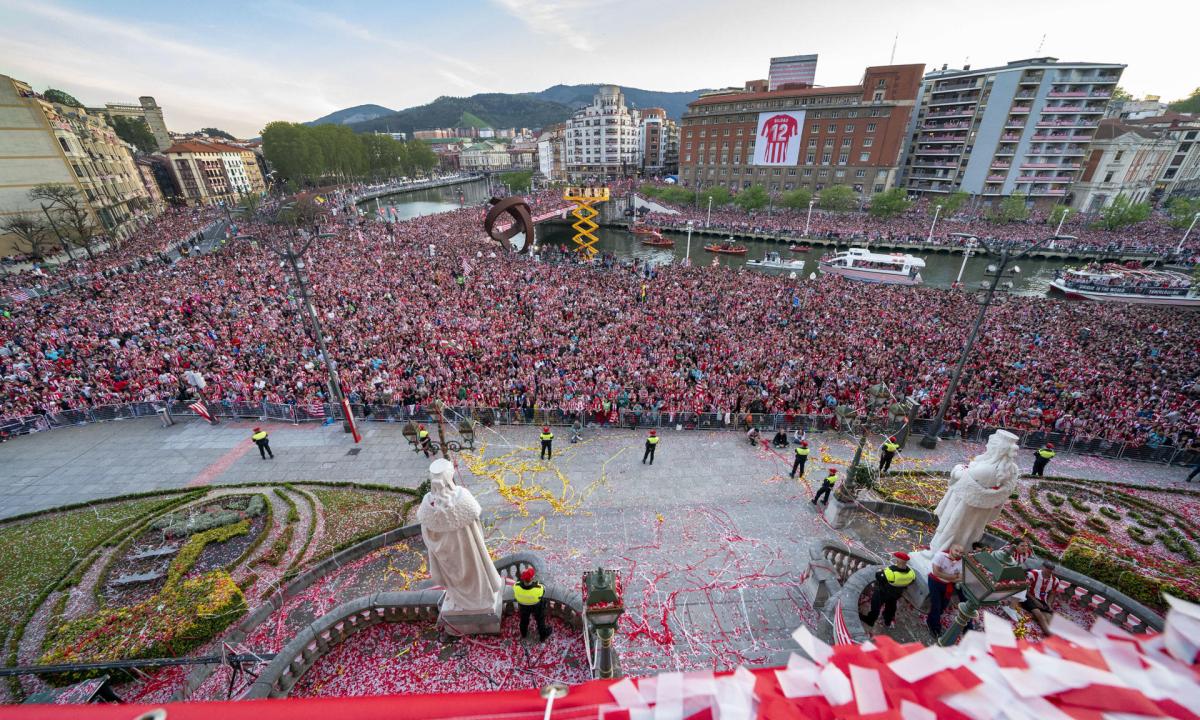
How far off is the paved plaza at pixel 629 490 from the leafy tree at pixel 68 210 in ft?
118

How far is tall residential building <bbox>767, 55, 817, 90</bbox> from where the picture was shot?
2963 inches

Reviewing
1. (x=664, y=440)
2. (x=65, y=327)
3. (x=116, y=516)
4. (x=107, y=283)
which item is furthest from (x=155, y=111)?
(x=664, y=440)

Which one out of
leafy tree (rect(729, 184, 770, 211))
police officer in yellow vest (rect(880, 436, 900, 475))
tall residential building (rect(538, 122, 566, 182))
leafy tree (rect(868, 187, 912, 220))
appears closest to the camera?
police officer in yellow vest (rect(880, 436, 900, 475))

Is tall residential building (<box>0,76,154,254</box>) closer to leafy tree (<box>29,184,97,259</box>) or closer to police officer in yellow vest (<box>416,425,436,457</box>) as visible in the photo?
leafy tree (<box>29,184,97,259</box>)

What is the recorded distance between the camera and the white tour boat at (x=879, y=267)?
3850 centimetres

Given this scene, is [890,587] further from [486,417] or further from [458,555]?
[486,417]

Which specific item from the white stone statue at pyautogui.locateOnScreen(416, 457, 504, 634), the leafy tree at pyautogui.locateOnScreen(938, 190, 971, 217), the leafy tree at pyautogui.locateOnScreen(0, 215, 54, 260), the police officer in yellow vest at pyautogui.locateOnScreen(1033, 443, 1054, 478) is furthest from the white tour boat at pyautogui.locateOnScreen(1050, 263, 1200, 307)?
the leafy tree at pyautogui.locateOnScreen(0, 215, 54, 260)

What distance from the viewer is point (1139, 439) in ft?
47.8

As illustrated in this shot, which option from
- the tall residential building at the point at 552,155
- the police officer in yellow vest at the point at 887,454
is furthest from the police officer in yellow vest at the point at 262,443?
the tall residential building at the point at 552,155

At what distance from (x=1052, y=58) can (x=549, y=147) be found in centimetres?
11041

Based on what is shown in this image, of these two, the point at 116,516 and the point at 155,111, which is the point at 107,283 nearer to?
the point at 116,516

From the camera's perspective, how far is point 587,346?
2066cm

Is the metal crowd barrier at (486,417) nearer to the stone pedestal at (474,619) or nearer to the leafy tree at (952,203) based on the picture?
the stone pedestal at (474,619)

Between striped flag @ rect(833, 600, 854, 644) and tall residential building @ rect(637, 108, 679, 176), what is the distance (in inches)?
4834
